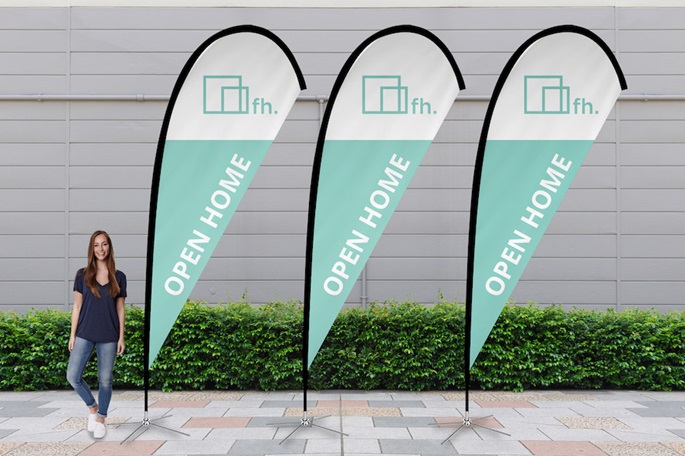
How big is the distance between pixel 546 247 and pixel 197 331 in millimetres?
6299

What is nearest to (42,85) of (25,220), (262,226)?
(25,220)

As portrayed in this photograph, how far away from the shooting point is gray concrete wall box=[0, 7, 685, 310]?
10320mm

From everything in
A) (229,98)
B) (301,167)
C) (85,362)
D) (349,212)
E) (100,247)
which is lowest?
(85,362)

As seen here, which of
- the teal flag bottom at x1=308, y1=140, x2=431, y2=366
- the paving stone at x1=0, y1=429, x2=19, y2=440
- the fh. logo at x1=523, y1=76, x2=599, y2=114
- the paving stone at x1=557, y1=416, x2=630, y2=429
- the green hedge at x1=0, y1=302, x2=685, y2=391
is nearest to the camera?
the teal flag bottom at x1=308, y1=140, x2=431, y2=366

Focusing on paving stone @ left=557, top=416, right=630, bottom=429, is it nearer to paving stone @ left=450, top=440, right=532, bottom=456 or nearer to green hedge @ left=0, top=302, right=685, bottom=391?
paving stone @ left=450, top=440, right=532, bottom=456

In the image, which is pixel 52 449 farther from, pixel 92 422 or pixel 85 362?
pixel 85 362

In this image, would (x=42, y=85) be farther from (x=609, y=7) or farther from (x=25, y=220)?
(x=609, y=7)

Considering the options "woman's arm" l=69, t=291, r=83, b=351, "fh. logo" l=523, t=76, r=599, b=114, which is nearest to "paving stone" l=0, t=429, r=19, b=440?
"woman's arm" l=69, t=291, r=83, b=351

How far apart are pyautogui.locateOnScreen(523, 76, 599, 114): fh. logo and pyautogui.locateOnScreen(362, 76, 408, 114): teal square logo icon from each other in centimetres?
126

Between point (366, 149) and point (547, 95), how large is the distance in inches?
75.0

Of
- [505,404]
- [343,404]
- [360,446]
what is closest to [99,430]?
[360,446]

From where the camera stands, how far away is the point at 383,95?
18.9ft

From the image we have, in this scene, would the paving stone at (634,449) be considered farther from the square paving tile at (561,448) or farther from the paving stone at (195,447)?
the paving stone at (195,447)

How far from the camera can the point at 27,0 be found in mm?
10469
